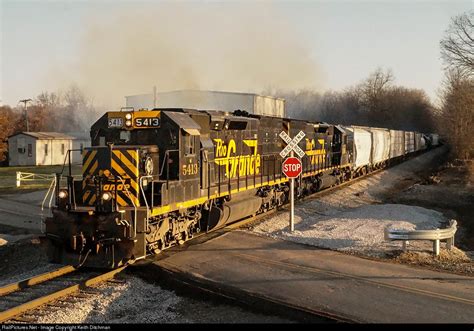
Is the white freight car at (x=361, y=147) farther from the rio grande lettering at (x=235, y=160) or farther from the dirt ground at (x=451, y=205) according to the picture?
the rio grande lettering at (x=235, y=160)

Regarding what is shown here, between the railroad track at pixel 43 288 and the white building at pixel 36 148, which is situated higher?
the white building at pixel 36 148

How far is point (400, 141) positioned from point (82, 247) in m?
43.9

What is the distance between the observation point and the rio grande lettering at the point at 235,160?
496 inches

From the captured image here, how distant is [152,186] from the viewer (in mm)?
9219

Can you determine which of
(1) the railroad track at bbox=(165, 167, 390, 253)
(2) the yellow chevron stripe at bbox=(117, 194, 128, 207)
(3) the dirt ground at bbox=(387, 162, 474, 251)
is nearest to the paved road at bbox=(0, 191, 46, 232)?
(1) the railroad track at bbox=(165, 167, 390, 253)

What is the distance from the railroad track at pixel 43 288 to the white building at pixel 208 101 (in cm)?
2582

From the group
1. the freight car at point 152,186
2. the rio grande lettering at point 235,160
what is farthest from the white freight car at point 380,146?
the freight car at point 152,186

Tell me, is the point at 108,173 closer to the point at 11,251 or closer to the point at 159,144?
the point at 159,144

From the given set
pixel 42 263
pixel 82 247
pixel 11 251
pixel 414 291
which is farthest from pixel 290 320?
pixel 11 251

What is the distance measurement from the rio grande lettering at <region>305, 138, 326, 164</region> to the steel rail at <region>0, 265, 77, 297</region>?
13.2 metres

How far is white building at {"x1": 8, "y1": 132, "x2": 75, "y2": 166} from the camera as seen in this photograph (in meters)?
47.1

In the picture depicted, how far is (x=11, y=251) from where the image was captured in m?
12.3

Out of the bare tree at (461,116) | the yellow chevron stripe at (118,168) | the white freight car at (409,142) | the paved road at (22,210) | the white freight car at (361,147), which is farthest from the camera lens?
the white freight car at (409,142)

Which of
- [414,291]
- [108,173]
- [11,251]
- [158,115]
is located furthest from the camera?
[11,251]
